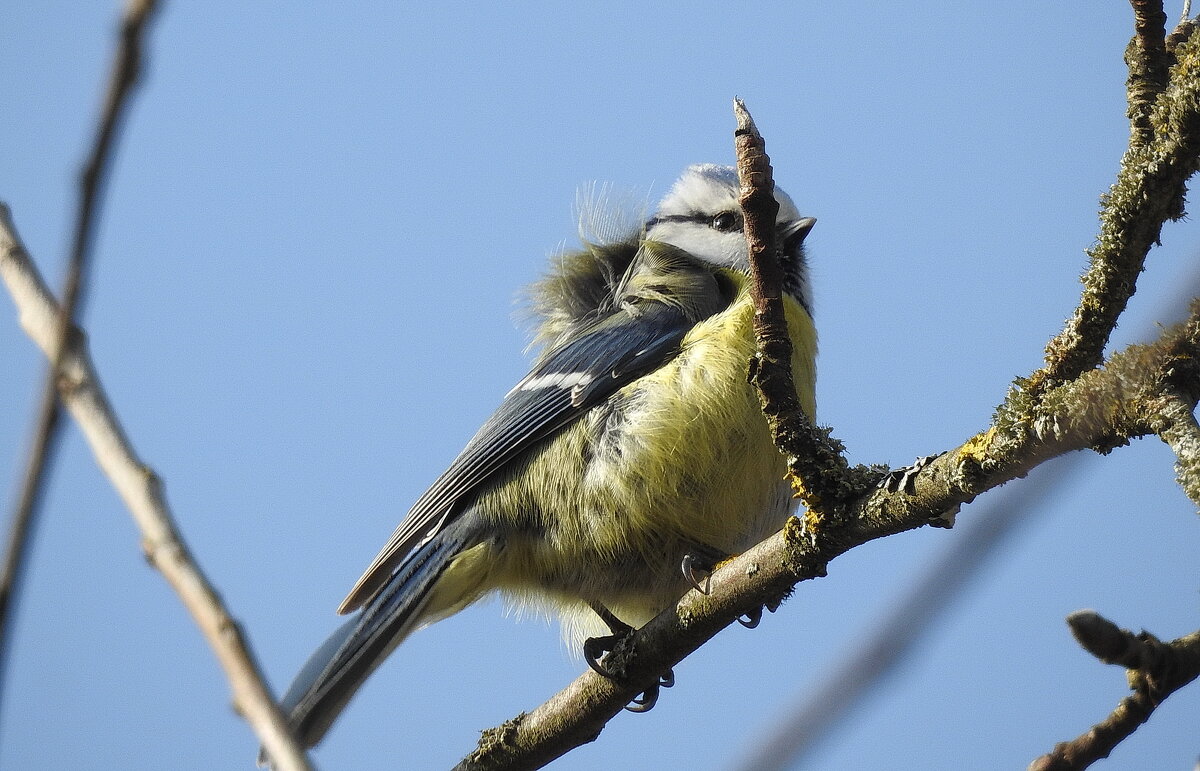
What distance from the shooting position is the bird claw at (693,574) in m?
2.30

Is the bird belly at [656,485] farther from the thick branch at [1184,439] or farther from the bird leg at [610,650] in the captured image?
the thick branch at [1184,439]

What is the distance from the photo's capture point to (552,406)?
3240 mm

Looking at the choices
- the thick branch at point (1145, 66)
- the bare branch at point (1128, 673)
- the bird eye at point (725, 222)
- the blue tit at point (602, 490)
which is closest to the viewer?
the bare branch at point (1128, 673)

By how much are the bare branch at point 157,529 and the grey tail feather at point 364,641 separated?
2.04 metres

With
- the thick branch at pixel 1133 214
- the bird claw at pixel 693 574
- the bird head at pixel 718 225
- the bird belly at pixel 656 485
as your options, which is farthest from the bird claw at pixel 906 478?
the bird head at pixel 718 225

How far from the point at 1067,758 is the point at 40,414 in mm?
1125

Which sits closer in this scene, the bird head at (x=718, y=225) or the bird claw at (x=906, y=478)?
the bird claw at (x=906, y=478)

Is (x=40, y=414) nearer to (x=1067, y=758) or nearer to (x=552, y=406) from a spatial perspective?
(x=1067, y=758)

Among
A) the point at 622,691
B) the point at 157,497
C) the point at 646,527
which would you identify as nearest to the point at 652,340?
the point at 646,527

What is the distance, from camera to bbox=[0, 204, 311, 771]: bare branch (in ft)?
2.45

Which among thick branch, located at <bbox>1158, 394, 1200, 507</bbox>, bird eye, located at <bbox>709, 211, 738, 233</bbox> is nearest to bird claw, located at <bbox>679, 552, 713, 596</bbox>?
thick branch, located at <bbox>1158, 394, 1200, 507</bbox>

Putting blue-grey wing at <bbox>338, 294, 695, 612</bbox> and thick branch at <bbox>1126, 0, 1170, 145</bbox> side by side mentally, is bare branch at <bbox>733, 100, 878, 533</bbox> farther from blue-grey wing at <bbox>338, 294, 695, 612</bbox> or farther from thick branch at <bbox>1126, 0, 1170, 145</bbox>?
blue-grey wing at <bbox>338, 294, 695, 612</bbox>

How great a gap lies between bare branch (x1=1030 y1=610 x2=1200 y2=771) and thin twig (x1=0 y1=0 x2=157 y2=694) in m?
1.01

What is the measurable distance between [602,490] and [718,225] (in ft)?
4.40
